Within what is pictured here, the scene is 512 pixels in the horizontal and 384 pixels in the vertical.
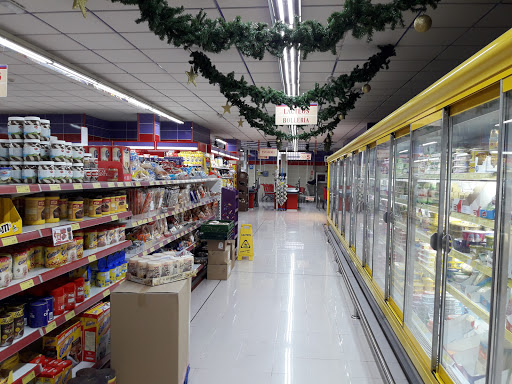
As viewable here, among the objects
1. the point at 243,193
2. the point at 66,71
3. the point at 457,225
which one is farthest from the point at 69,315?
the point at 243,193

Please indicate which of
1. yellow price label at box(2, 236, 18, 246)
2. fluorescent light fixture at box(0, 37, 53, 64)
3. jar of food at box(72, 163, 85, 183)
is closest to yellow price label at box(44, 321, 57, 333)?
yellow price label at box(2, 236, 18, 246)

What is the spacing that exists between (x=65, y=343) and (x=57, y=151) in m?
1.31

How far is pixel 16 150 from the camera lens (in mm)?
2246

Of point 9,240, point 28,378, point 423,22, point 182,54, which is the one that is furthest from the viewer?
point 182,54

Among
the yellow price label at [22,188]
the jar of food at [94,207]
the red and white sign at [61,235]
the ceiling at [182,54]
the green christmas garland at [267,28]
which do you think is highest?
the ceiling at [182,54]

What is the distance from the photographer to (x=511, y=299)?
5.61 feet

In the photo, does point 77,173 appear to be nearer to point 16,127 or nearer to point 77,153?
point 77,153

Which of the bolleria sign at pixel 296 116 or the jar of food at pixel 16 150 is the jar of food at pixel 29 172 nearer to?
the jar of food at pixel 16 150

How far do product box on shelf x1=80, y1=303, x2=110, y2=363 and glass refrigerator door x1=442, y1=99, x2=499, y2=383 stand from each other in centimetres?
231

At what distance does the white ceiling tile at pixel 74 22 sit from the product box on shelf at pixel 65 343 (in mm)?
3711

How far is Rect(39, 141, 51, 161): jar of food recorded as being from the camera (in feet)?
7.71

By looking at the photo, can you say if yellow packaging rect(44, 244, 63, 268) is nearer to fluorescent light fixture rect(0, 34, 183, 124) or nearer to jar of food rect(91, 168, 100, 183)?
jar of food rect(91, 168, 100, 183)

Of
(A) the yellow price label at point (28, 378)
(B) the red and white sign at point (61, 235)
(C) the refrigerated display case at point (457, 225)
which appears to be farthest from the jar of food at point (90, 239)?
(C) the refrigerated display case at point (457, 225)

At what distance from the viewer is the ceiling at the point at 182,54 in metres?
4.19
